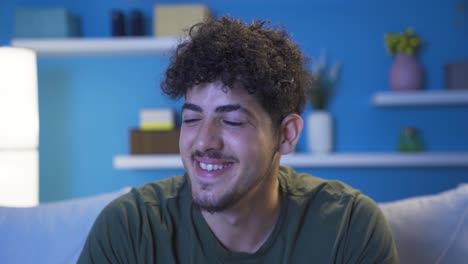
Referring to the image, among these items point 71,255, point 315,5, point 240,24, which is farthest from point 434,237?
point 315,5

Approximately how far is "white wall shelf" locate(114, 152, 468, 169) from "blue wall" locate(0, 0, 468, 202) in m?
0.16

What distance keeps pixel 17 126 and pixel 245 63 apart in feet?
4.12

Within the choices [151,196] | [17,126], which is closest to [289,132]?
[151,196]

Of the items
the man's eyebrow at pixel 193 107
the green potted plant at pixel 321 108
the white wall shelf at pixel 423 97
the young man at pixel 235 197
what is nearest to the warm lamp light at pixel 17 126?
the young man at pixel 235 197

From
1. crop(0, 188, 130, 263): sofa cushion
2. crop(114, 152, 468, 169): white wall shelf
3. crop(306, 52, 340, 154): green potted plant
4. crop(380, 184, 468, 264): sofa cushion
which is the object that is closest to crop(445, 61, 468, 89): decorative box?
crop(114, 152, 468, 169): white wall shelf

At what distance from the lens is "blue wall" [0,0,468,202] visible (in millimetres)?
2914

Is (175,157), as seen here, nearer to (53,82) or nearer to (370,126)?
(53,82)

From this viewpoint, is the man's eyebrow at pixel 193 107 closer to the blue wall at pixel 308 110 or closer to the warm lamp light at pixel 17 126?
the warm lamp light at pixel 17 126

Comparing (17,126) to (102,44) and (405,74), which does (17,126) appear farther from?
(405,74)

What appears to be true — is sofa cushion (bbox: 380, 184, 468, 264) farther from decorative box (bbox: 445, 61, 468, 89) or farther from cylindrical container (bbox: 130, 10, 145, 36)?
cylindrical container (bbox: 130, 10, 145, 36)

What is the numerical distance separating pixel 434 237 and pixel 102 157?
213 cm

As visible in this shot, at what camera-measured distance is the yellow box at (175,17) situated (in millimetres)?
2783

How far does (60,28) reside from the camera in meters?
2.91

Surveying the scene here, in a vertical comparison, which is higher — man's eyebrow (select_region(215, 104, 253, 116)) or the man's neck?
man's eyebrow (select_region(215, 104, 253, 116))
